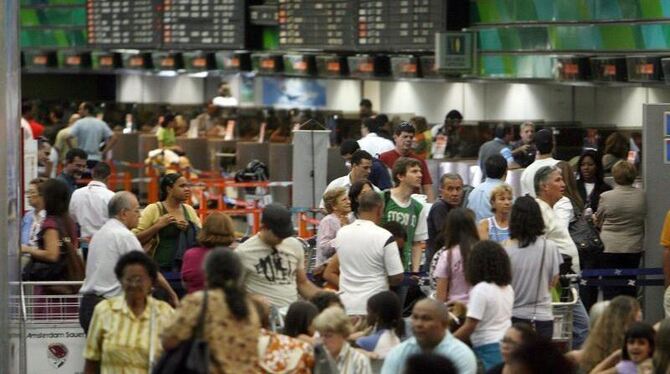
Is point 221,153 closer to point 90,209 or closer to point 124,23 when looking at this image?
point 124,23

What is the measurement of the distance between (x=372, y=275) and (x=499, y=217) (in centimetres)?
126

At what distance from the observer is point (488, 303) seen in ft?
36.0

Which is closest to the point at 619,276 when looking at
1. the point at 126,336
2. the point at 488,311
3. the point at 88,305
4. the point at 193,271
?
the point at 488,311

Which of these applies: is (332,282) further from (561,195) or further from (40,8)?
(40,8)

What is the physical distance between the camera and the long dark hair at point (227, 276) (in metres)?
8.98

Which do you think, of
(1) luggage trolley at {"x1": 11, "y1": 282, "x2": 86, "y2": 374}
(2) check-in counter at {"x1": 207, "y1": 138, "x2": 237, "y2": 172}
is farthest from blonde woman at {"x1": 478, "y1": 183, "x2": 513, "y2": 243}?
(2) check-in counter at {"x1": 207, "y1": 138, "x2": 237, "y2": 172}

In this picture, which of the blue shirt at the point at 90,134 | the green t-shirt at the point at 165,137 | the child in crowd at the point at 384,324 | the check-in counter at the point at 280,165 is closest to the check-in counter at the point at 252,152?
the green t-shirt at the point at 165,137

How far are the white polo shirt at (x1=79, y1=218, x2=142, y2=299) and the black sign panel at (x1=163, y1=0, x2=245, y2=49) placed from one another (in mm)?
19757

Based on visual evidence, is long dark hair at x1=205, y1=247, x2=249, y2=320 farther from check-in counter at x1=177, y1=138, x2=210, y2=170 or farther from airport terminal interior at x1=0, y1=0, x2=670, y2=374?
check-in counter at x1=177, y1=138, x2=210, y2=170

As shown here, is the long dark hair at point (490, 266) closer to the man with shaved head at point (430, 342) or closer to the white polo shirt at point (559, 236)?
the man with shaved head at point (430, 342)

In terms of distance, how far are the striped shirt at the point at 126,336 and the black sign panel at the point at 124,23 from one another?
23561 millimetres

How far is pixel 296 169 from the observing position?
730 inches

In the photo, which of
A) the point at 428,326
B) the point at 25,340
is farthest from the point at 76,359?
the point at 428,326

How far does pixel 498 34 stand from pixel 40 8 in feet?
53.4
